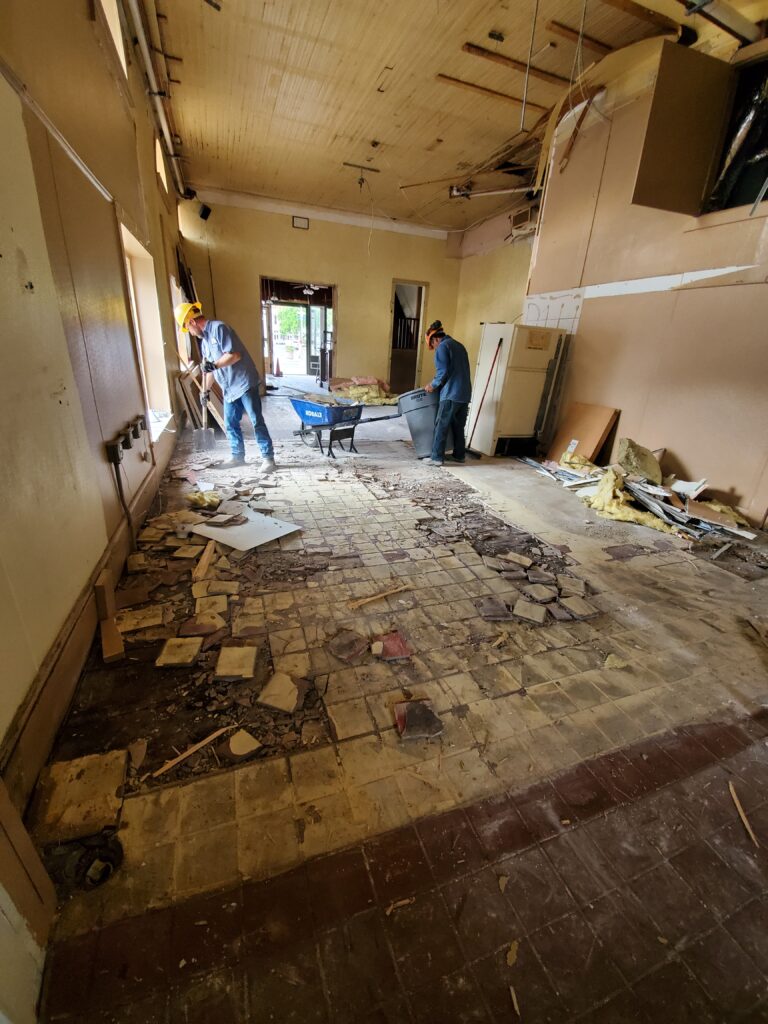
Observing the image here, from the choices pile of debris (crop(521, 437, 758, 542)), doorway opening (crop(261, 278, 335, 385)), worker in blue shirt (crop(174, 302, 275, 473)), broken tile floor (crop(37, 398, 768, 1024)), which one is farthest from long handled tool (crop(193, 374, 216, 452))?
doorway opening (crop(261, 278, 335, 385))

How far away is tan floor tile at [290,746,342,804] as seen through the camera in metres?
1.45

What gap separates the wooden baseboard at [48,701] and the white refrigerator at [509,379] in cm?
473

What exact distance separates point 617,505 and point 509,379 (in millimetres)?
2221

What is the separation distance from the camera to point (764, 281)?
140 inches

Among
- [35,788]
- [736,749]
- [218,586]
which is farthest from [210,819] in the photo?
[736,749]

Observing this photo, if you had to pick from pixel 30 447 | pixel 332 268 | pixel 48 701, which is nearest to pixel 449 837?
pixel 48 701

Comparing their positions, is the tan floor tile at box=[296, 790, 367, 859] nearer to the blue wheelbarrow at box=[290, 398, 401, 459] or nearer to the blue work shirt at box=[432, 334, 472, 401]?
the blue wheelbarrow at box=[290, 398, 401, 459]

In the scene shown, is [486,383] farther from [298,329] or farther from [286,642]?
[298,329]

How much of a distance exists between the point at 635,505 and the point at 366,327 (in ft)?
27.0

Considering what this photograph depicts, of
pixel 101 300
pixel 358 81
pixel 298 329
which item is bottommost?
pixel 298 329

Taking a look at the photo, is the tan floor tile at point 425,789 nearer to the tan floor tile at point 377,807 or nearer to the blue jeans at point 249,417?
the tan floor tile at point 377,807


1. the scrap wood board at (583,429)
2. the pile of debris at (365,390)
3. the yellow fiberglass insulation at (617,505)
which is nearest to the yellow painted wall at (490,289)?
the pile of debris at (365,390)

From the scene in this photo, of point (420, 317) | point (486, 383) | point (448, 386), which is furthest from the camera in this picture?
point (420, 317)

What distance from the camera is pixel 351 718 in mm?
1745
